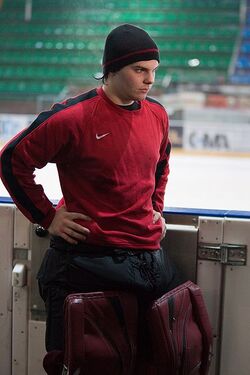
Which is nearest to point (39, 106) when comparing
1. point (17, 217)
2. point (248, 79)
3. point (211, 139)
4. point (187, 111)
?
point (187, 111)

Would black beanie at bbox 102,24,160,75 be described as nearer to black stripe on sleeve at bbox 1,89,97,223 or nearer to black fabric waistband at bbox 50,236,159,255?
black stripe on sleeve at bbox 1,89,97,223

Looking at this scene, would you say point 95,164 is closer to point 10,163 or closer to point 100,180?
point 100,180

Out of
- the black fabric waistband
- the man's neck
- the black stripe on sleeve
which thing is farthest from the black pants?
the man's neck

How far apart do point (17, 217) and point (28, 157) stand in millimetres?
375

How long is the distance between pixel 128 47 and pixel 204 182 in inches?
116

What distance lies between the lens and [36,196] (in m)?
1.33

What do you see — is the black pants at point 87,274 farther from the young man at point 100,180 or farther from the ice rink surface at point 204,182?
the ice rink surface at point 204,182

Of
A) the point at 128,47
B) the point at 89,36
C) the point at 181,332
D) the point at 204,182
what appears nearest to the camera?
the point at 128,47

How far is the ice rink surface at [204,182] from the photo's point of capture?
9.89 feet

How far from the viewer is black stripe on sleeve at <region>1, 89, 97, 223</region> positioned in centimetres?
128

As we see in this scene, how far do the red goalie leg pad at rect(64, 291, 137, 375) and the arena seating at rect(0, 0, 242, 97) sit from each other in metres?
7.57

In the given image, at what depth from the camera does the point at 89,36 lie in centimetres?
905

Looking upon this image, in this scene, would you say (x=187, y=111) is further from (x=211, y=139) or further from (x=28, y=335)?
(x=28, y=335)

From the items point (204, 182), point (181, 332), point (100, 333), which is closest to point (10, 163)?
point (100, 333)
